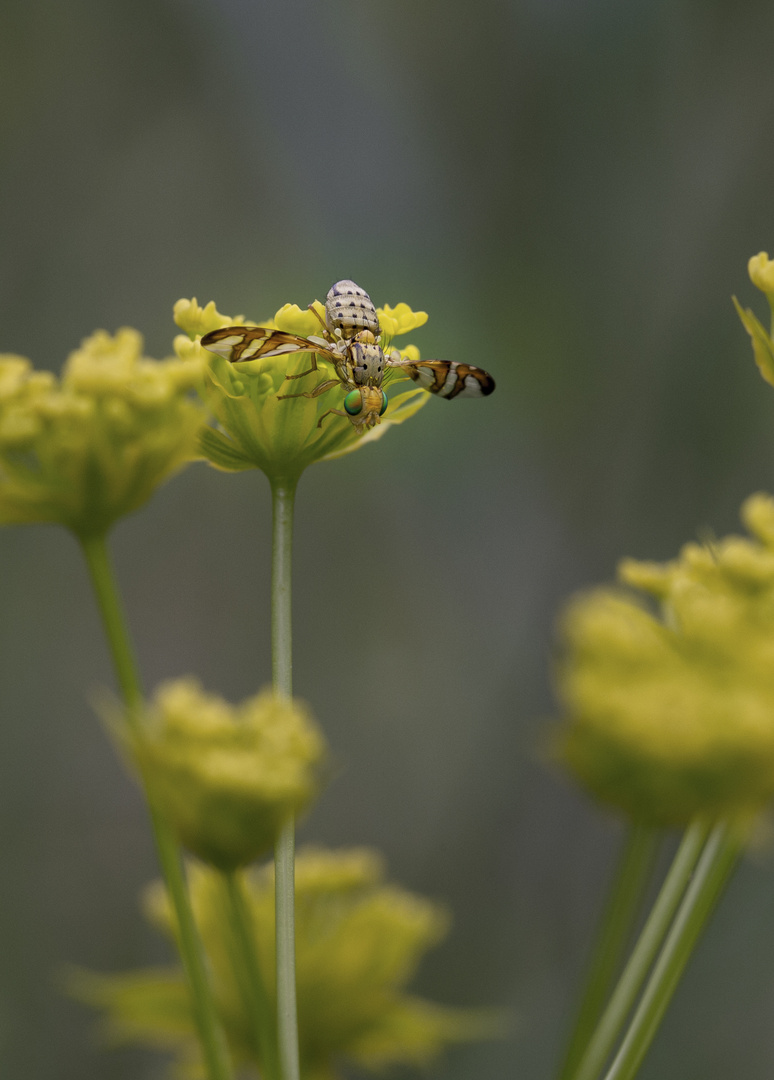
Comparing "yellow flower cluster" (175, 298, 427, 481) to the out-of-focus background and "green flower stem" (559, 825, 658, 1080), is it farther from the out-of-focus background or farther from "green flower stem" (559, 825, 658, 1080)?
the out-of-focus background

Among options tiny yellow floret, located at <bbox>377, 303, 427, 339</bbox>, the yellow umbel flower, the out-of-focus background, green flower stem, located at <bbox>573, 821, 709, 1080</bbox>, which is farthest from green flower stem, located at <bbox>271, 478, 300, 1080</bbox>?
the out-of-focus background

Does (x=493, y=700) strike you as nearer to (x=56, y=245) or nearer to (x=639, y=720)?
(x=56, y=245)

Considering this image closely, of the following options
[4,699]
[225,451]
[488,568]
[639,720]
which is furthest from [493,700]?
[639,720]

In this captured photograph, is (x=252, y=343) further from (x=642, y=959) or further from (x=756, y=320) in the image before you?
(x=642, y=959)

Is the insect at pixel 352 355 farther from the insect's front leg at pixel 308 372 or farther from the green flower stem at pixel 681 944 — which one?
the green flower stem at pixel 681 944

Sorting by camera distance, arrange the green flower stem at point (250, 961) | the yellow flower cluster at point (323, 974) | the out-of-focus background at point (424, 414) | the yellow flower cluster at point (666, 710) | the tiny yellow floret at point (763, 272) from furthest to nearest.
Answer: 1. the out-of-focus background at point (424, 414)
2. the yellow flower cluster at point (323, 974)
3. the tiny yellow floret at point (763, 272)
4. the green flower stem at point (250, 961)
5. the yellow flower cluster at point (666, 710)

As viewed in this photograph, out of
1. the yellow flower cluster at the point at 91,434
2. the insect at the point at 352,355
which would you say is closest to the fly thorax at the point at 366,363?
the insect at the point at 352,355

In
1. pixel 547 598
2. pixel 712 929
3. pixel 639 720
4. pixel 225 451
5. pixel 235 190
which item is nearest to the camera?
pixel 639 720
